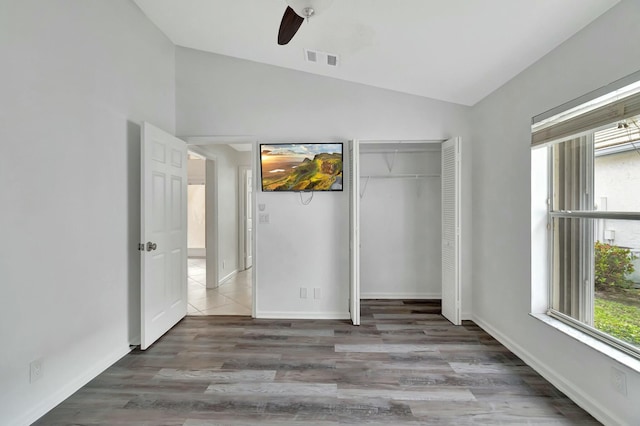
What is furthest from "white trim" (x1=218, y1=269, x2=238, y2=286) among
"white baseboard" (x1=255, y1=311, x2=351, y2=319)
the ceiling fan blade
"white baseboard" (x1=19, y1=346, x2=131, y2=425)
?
the ceiling fan blade

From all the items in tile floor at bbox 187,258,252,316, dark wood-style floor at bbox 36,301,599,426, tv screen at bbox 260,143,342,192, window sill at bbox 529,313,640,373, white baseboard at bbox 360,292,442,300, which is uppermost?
tv screen at bbox 260,143,342,192

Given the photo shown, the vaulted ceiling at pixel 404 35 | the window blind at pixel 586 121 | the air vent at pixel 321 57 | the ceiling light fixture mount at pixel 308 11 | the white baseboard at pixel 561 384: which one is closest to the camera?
the ceiling light fixture mount at pixel 308 11

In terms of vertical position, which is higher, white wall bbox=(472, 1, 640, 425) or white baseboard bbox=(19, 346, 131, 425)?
white wall bbox=(472, 1, 640, 425)

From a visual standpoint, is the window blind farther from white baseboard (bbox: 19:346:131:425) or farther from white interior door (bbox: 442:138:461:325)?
white baseboard (bbox: 19:346:131:425)

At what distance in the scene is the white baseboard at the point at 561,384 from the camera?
1786mm

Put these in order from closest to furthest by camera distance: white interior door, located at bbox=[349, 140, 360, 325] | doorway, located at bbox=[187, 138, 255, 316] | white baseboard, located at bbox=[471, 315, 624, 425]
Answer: white baseboard, located at bbox=[471, 315, 624, 425] → white interior door, located at bbox=[349, 140, 360, 325] → doorway, located at bbox=[187, 138, 255, 316]

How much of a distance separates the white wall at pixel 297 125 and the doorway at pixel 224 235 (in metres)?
0.44

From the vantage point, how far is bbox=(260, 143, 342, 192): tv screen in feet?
11.2

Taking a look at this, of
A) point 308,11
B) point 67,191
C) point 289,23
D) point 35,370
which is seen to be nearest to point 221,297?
point 35,370

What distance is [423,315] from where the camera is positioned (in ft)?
11.8

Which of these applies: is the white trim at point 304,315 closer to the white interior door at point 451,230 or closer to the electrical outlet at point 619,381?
the white interior door at point 451,230

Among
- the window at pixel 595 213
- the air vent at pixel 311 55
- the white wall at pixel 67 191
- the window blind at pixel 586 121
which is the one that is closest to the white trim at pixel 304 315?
the white wall at pixel 67 191

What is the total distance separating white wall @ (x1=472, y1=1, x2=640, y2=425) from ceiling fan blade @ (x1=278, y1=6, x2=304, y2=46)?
6.20 feet

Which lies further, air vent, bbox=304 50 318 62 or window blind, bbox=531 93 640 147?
air vent, bbox=304 50 318 62
